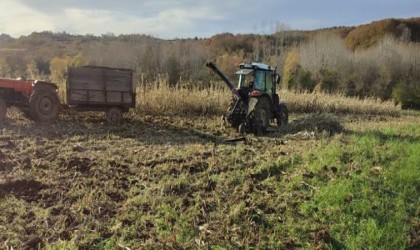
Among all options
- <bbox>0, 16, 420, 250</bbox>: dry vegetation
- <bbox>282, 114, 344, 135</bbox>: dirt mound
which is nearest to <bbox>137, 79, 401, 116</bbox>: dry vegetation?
<bbox>0, 16, 420, 250</bbox>: dry vegetation

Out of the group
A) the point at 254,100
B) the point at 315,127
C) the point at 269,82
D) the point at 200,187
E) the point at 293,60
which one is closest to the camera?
the point at 200,187

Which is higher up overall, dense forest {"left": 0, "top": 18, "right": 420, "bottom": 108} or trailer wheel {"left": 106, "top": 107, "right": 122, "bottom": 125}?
dense forest {"left": 0, "top": 18, "right": 420, "bottom": 108}

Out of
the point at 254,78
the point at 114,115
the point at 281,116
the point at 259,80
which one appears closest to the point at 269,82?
the point at 259,80

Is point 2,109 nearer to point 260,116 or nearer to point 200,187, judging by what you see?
point 260,116

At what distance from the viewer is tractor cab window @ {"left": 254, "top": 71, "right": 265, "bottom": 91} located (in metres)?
12.1

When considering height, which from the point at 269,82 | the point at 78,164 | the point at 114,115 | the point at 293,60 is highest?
the point at 293,60

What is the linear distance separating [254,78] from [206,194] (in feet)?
22.8

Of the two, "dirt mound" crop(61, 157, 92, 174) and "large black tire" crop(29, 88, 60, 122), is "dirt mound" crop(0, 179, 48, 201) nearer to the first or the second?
"dirt mound" crop(61, 157, 92, 174)

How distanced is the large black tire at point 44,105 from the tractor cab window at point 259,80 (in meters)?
5.15

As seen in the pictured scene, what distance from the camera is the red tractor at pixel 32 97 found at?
10.8m

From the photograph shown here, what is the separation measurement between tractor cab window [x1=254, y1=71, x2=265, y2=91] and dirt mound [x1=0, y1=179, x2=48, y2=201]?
7.46m

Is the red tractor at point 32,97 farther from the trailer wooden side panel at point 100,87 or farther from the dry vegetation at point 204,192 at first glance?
the dry vegetation at point 204,192

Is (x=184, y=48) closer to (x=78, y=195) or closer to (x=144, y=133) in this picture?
(x=144, y=133)

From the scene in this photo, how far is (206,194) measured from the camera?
5605 mm
